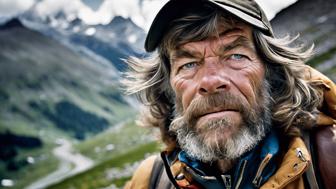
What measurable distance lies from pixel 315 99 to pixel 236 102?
2.68 feet

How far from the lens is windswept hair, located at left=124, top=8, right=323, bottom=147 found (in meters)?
3.95

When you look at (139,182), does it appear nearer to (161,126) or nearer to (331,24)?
(161,126)

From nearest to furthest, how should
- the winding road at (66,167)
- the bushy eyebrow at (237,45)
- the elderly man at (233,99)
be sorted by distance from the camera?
the elderly man at (233,99)
the bushy eyebrow at (237,45)
the winding road at (66,167)

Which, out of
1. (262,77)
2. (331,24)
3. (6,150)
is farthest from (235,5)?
(6,150)

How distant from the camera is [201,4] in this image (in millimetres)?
4035

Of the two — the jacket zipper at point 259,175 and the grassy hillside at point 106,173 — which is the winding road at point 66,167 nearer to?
the grassy hillside at point 106,173

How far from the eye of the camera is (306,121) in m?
3.81

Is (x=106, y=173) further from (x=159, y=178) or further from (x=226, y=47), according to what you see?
(x=226, y=47)

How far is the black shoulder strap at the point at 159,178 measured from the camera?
4.18 metres

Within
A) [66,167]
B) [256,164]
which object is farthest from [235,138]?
[66,167]

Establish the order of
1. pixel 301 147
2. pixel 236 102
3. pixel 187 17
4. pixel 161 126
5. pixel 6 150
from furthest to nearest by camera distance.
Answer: pixel 6 150 → pixel 161 126 → pixel 187 17 → pixel 236 102 → pixel 301 147

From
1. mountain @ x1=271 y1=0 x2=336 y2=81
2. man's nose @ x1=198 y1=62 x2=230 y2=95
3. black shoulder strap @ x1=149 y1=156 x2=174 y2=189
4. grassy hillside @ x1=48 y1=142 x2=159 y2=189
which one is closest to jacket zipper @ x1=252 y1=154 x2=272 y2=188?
man's nose @ x1=198 y1=62 x2=230 y2=95

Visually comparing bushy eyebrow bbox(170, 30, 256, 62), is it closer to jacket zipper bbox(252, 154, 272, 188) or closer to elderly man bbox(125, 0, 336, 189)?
elderly man bbox(125, 0, 336, 189)

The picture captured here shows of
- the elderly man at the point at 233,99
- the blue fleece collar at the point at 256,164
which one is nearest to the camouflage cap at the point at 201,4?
the elderly man at the point at 233,99
